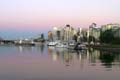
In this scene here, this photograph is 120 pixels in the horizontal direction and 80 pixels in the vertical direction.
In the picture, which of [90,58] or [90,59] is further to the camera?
[90,58]

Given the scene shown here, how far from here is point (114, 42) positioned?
127250 millimetres

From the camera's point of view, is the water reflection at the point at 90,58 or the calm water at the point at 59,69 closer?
the calm water at the point at 59,69

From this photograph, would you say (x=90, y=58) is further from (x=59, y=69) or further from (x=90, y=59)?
(x=59, y=69)

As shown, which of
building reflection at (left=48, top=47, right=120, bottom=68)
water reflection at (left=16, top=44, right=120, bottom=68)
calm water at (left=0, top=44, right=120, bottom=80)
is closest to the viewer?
calm water at (left=0, top=44, right=120, bottom=80)

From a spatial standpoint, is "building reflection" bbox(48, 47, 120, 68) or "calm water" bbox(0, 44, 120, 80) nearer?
"calm water" bbox(0, 44, 120, 80)

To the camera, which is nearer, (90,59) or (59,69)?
(59,69)

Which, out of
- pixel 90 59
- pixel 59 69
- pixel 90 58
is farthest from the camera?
pixel 90 58

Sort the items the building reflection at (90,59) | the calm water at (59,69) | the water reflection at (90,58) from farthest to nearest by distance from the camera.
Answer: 1. the water reflection at (90,58)
2. the building reflection at (90,59)
3. the calm water at (59,69)

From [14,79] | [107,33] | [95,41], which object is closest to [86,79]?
[14,79]

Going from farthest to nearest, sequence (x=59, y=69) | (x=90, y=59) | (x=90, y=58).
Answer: (x=90, y=58) < (x=90, y=59) < (x=59, y=69)

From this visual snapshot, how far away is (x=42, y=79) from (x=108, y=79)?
535 centimetres

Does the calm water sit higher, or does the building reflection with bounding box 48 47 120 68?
the calm water

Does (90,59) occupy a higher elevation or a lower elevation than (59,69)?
lower

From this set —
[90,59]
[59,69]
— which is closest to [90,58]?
[90,59]
